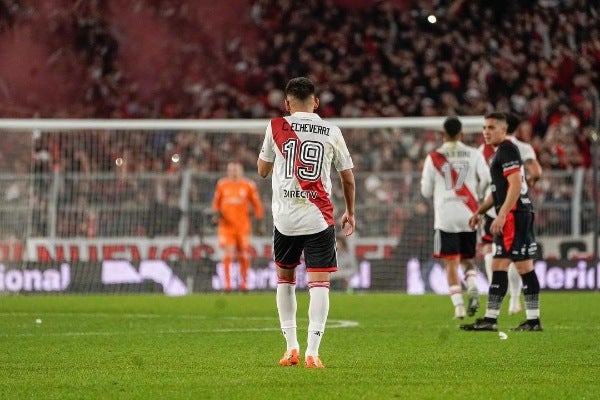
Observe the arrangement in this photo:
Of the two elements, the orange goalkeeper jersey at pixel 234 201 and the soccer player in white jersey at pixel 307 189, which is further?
the orange goalkeeper jersey at pixel 234 201

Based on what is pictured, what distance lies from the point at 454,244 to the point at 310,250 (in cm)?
582

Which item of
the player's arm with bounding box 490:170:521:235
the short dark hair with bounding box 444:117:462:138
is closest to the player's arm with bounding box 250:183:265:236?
the short dark hair with bounding box 444:117:462:138

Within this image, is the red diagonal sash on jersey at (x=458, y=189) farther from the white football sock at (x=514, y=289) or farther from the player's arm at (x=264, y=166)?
the player's arm at (x=264, y=166)

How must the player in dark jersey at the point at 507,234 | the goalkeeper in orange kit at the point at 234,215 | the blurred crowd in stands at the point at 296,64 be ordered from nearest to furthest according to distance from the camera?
the player in dark jersey at the point at 507,234, the goalkeeper in orange kit at the point at 234,215, the blurred crowd in stands at the point at 296,64

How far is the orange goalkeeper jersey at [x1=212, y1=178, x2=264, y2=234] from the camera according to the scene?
20.0 m

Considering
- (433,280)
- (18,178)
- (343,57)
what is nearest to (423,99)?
(343,57)

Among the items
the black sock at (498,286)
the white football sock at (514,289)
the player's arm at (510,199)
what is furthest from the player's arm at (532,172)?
the player's arm at (510,199)

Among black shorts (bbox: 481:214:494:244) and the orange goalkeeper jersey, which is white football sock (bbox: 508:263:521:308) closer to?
black shorts (bbox: 481:214:494:244)

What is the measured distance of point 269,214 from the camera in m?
21.6

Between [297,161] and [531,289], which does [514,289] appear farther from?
[297,161]

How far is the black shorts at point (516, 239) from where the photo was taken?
1115cm

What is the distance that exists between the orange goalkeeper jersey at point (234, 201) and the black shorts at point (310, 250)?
11.7 meters

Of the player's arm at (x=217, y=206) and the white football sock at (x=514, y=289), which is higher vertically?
the player's arm at (x=217, y=206)

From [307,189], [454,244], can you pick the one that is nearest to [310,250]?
[307,189]
